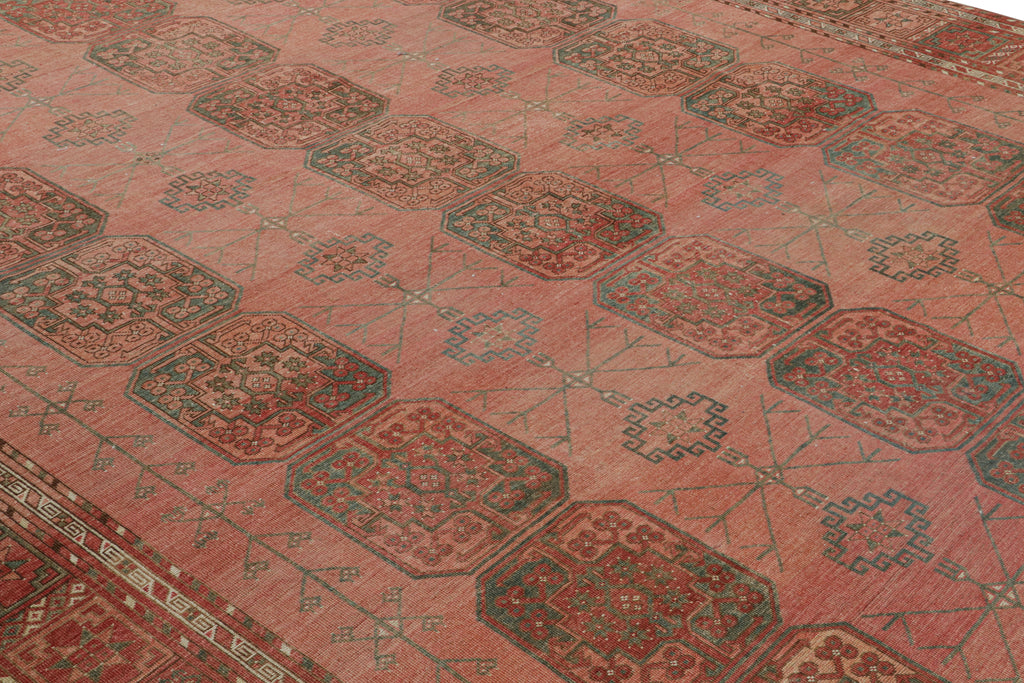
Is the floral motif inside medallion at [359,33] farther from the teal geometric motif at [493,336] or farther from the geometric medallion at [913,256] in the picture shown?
the geometric medallion at [913,256]

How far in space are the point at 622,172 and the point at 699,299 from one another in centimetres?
83

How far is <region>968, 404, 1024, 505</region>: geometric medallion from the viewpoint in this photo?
125 inches

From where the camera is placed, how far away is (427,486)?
3150 mm

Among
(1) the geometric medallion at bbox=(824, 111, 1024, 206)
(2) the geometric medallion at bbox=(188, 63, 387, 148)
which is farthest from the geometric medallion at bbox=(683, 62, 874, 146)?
(2) the geometric medallion at bbox=(188, 63, 387, 148)

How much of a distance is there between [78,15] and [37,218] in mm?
1851

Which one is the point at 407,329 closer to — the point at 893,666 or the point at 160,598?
the point at 160,598

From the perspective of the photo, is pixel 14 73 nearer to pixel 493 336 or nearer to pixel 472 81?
pixel 472 81

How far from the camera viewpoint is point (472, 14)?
5645 mm

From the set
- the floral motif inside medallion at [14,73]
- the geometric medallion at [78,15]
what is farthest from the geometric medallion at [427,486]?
the geometric medallion at [78,15]

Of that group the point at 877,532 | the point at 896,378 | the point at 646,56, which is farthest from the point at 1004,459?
the point at 646,56

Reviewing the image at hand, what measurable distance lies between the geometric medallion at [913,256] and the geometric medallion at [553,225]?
77cm

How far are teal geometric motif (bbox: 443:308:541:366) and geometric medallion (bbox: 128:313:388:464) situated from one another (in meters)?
0.27

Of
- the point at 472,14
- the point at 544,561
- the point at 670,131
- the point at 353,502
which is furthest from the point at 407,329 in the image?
the point at 472,14

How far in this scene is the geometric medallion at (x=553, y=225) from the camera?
4.01 m
